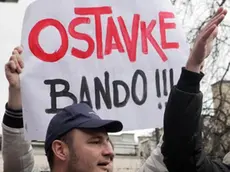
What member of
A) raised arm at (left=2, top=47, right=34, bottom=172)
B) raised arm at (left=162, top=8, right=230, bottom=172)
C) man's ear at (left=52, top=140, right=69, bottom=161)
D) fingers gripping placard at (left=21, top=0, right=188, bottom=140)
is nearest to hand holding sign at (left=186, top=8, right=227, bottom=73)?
raised arm at (left=162, top=8, right=230, bottom=172)

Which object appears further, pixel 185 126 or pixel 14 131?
pixel 14 131

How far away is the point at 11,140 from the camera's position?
7.48 feet

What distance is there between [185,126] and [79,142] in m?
0.35

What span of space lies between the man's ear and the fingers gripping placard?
464mm

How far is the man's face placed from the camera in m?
1.80

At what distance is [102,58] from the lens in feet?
8.32

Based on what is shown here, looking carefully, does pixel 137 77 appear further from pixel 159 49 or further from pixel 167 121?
pixel 167 121

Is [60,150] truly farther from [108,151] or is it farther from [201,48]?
[201,48]

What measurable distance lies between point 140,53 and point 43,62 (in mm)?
433

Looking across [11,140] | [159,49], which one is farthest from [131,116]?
[11,140]

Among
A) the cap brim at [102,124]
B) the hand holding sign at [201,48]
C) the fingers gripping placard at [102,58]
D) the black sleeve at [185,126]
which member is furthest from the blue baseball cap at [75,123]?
the fingers gripping placard at [102,58]

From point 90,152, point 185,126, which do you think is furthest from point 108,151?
point 185,126

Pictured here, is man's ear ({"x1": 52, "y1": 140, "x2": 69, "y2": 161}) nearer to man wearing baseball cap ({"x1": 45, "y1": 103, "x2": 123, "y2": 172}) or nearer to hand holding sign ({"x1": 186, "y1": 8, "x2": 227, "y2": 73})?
man wearing baseball cap ({"x1": 45, "y1": 103, "x2": 123, "y2": 172})

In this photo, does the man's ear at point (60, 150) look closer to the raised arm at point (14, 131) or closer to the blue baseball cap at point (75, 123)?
the blue baseball cap at point (75, 123)
